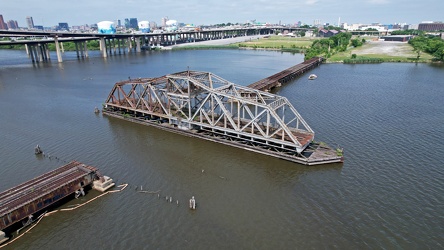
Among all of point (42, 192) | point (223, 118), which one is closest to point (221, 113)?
point (223, 118)

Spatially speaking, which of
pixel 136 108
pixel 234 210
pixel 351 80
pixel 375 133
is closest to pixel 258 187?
pixel 234 210

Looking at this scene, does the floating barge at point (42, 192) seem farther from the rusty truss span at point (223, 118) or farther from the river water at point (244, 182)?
the rusty truss span at point (223, 118)

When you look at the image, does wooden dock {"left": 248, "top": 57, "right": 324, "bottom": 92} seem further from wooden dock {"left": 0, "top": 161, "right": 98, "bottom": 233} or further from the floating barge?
wooden dock {"left": 0, "top": 161, "right": 98, "bottom": 233}

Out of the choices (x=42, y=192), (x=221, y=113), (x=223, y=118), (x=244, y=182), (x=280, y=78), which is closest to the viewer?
(x=42, y=192)

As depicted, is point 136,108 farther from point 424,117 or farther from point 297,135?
point 424,117

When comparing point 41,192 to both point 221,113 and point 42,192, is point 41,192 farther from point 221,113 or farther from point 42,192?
point 221,113

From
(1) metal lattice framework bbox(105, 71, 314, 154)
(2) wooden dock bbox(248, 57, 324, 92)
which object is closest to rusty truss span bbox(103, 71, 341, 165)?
(1) metal lattice framework bbox(105, 71, 314, 154)
